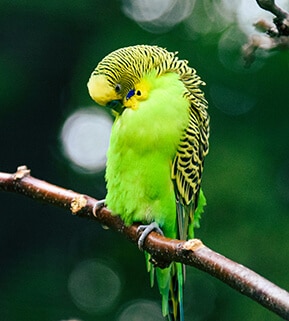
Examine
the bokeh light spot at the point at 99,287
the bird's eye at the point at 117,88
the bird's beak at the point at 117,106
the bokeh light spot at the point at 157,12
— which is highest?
the bird's eye at the point at 117,88

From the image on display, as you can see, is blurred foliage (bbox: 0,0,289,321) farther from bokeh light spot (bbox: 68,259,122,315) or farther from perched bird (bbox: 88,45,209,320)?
perched bird (bbox: 88,45,209,320)

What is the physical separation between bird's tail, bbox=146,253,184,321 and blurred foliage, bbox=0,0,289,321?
15.3 feet

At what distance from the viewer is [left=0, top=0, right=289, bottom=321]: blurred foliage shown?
761cm

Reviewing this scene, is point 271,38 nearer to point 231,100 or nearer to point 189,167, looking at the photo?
point 189,167

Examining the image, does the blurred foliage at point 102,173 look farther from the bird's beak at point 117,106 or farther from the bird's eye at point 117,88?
the bird's eye at point 117,88

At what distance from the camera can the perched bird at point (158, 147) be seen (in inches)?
95.6

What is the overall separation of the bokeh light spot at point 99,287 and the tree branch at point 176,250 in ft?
22.2

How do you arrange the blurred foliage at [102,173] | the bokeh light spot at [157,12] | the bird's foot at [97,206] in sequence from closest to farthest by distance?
1. the bird's foot at [97,206]
2. the blurred foliage at [102,173]
3. the bokeh light spot at [157,12]

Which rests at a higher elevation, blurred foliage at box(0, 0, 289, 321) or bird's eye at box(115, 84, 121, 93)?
bird's eye at box(115, 84, 121, 93)

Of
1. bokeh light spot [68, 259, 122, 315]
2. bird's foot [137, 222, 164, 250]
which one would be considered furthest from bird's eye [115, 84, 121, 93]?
bokeh light spot [68, 259, 122, 315]

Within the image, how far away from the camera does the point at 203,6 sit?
8.50 metres

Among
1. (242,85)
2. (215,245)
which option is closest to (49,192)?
(215,245)

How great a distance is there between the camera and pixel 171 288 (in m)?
2.59

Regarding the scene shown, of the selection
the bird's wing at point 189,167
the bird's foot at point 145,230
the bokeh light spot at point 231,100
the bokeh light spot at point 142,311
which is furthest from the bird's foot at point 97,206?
the bokeh light spot at point 142,311
